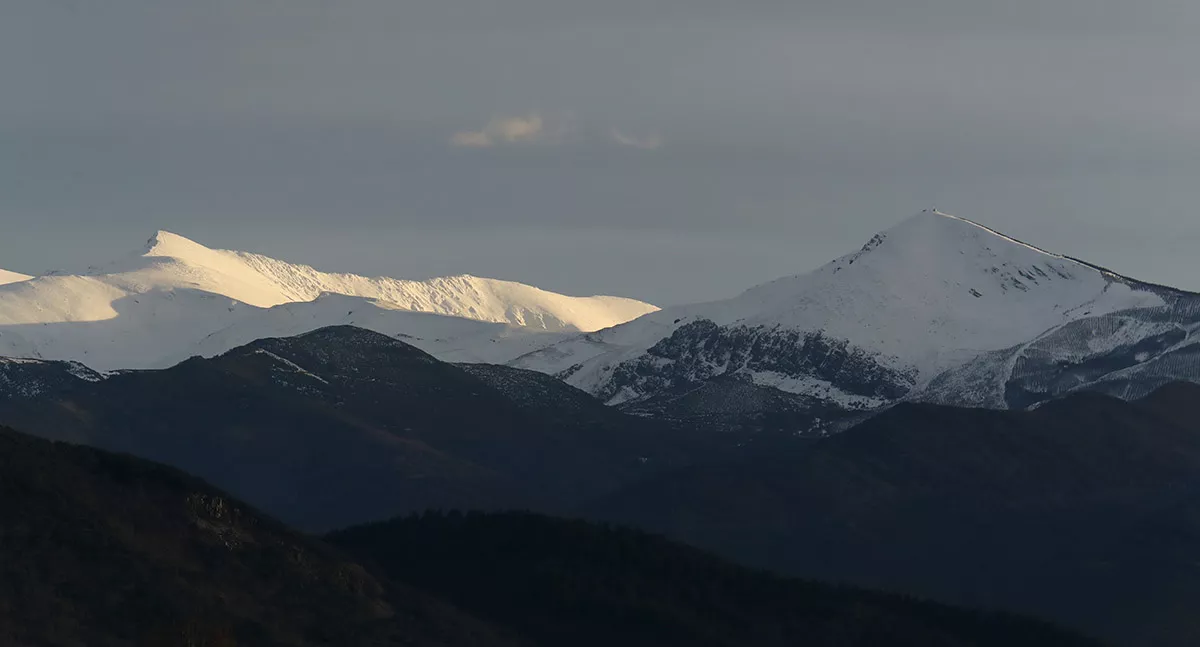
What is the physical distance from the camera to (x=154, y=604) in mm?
190500

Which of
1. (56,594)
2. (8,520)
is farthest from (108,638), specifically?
(8,520)

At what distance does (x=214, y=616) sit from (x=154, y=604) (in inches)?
202

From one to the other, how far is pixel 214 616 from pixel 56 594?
1313 cm

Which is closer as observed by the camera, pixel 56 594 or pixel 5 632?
pixel 5 632

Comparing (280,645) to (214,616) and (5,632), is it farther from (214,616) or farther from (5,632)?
(5,632)

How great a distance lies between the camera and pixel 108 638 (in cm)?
18125

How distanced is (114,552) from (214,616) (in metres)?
12.8

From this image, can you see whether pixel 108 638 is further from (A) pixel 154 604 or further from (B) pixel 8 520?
(B) pixel 8 520

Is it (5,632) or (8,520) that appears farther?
(8,520)

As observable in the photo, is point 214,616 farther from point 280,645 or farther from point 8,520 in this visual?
point 8,520

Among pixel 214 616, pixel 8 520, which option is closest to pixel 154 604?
pixel 214 616

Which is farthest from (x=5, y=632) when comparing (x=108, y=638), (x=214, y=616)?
(x=214, y=616)

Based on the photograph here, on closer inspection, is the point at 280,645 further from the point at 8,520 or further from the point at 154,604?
the point at 8,520

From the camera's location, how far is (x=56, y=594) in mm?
187375
